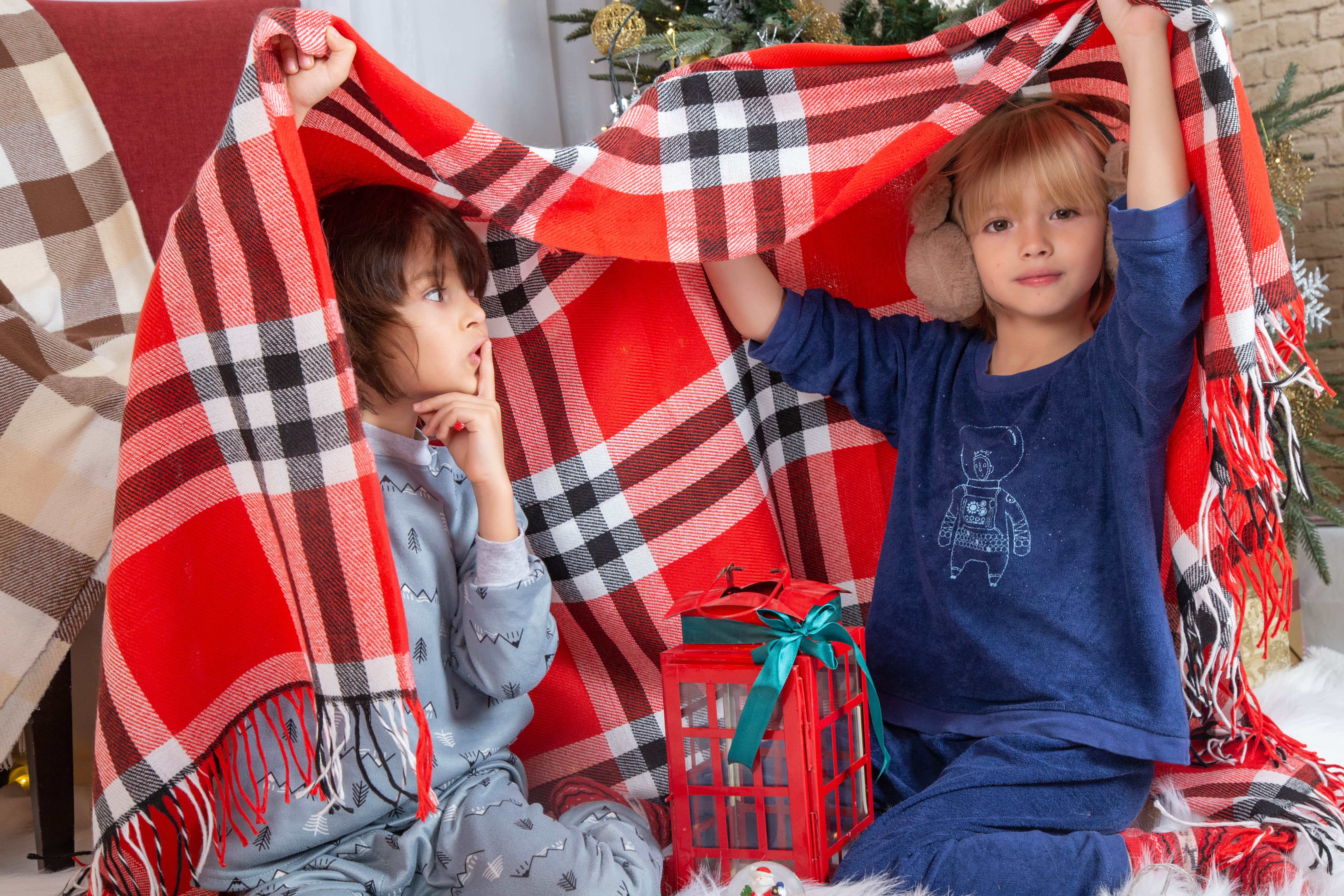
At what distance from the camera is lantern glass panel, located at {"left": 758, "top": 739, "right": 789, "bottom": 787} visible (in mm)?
911

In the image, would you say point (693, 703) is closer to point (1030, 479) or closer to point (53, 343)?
point (1030, 479)

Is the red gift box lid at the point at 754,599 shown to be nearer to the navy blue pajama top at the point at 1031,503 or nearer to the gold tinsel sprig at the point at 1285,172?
the navy blue pajama top at the point at 1031,503

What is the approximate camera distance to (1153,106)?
0.87 metres

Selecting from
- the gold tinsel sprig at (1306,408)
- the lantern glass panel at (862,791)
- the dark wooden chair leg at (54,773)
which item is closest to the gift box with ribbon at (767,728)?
the lantern glass panel at (862,791)

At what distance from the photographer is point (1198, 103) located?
2.81 ft

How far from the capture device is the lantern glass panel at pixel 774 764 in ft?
2.99

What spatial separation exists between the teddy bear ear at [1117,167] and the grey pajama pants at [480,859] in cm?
79

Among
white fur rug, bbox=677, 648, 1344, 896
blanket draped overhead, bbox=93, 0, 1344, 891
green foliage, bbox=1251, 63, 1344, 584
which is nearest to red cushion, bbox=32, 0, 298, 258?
blanket draped overhead, bbox=93, 0, 1344, 891

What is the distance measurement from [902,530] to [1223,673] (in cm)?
34

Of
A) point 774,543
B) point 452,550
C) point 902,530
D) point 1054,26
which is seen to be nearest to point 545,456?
point 452,550

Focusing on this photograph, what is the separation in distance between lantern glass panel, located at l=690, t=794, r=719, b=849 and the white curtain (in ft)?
5.03

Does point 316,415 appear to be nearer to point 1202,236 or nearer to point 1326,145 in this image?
point 1202,236

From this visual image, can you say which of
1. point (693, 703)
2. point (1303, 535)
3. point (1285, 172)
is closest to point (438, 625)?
point (693, 703)

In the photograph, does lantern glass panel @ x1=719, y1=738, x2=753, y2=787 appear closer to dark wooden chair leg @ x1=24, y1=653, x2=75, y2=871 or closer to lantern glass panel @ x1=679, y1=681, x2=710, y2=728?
lantern glass panel @ x1=679, y1=681, x2=710, y2=728
